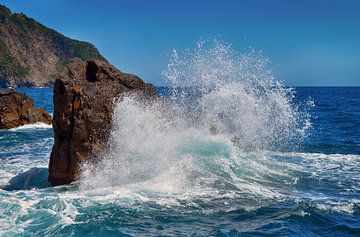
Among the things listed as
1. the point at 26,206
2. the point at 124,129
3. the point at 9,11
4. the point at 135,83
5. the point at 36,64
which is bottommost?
the point at 26,206

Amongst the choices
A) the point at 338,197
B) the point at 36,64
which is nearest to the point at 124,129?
the point at 338,197

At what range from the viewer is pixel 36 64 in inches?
7092

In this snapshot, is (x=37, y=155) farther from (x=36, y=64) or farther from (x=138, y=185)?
(x=36, y=64)

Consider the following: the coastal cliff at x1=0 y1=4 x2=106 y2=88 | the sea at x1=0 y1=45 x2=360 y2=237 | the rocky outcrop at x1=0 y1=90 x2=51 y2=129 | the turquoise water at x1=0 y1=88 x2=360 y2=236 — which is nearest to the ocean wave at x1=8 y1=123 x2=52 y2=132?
the rocky outcrop at x1=0 y1=90 x2=51 y2=129

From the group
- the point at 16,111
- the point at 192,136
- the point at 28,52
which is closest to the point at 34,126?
the point at 16,111

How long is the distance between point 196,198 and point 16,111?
23.9 meters

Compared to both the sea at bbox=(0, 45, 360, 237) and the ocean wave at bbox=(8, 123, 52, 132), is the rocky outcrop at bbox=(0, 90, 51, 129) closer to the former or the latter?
the ocean wave at bbox=(8, 123, 52, 132)

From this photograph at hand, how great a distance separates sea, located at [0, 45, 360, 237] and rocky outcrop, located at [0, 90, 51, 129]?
35.2 feet

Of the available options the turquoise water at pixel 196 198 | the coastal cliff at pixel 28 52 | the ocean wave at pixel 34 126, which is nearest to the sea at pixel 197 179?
the turquoise water at pixel 196 198

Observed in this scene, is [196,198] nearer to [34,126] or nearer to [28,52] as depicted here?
[34,126]

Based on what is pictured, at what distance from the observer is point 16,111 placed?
98.6 feet

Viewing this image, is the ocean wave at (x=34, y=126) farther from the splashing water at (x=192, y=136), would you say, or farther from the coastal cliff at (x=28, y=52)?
the coastal cliff at (x=28, y=52)

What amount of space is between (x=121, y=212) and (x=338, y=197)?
538 centimetres

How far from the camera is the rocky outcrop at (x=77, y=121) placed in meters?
10.9
